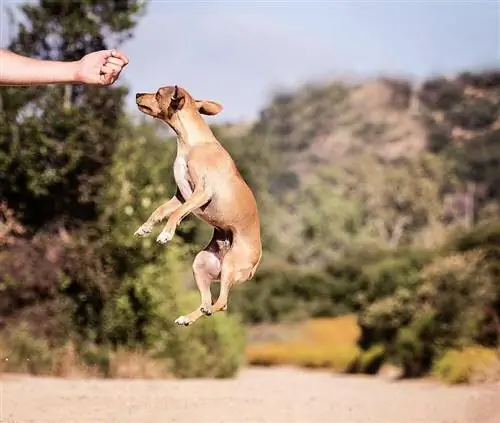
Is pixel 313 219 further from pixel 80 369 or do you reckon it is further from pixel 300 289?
pixel 80 369

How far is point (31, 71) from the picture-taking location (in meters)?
2.93

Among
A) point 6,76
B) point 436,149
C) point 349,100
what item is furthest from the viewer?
point 349,100

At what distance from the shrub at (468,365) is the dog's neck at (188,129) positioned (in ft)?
54.2

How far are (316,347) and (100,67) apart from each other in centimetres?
3393

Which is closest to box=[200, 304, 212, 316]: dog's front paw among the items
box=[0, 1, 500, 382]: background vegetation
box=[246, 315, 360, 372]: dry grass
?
box=[0, 1, 500, 382]: background vegetation

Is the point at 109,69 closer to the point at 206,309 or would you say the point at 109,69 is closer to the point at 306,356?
the point at 206,309

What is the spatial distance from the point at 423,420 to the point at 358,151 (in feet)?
346

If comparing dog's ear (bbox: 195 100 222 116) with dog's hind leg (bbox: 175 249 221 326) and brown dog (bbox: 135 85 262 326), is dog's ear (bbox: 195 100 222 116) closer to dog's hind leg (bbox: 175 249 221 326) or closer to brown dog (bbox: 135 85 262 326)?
brown dog (bbox: 135 85 262 326)

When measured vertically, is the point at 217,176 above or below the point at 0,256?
above

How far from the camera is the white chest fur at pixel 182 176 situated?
4.77 m

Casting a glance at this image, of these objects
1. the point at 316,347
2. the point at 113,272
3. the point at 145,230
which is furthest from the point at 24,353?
the point at 316,347

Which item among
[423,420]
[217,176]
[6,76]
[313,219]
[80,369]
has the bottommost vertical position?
[313,219]

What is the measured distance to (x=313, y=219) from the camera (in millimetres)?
68875

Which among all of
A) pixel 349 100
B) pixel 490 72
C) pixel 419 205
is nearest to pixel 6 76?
pixel 419 205
